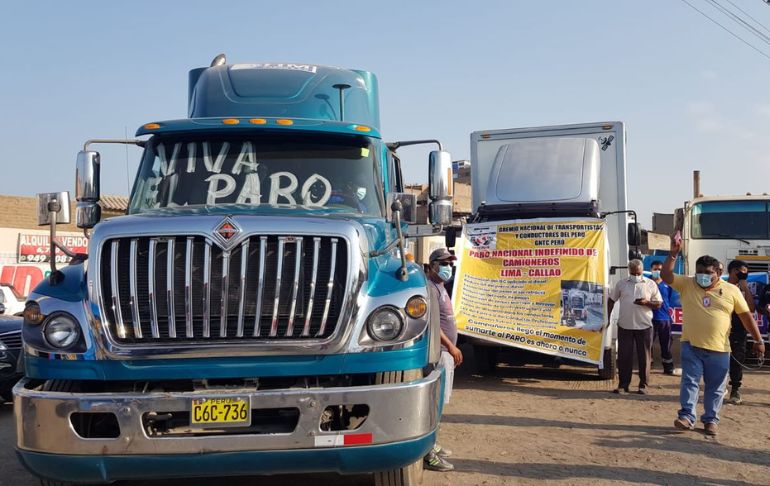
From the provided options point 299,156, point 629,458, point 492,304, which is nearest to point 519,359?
point 492,304

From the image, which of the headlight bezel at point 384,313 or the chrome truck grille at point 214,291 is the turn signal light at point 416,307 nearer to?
the headlight bezel at point 384,313

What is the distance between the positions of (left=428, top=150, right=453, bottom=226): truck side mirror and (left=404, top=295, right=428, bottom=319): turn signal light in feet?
4.60

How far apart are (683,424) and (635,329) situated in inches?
92.0

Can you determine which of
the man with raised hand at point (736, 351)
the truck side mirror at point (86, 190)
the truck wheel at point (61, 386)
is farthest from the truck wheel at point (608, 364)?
the truck wheel at point (61, 386)

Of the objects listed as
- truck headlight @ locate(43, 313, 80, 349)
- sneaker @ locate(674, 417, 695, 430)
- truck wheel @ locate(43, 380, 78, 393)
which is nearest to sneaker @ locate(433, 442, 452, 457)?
sneaker @ locate(674, 417, 695, 430)

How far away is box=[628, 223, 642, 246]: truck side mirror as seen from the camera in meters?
10.6

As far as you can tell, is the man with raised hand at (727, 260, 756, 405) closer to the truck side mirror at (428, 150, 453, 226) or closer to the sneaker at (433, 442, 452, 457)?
the sneaker at (433, 442, 452, 457)

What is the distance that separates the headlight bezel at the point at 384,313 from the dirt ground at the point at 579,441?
176 cm

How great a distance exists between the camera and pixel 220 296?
4.15 m

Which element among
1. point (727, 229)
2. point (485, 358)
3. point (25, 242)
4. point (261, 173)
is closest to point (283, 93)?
point (261, 173)

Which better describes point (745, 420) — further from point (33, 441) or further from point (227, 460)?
point (33, 441)

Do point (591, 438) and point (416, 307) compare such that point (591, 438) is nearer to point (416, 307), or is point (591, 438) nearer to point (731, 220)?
point (416, 307)

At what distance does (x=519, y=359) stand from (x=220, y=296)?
6.94 metres

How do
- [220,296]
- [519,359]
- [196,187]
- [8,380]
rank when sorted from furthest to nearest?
1. [519,359]
2. [8,380]
3. [196,187]
4. [220,296]
